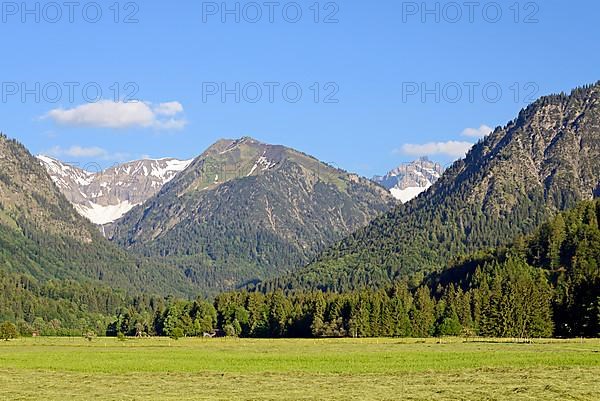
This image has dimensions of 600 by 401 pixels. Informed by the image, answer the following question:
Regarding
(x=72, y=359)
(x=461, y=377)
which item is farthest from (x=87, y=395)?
(x=72, y=359)

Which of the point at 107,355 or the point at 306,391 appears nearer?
the point at 306,391

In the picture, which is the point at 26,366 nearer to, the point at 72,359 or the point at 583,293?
the point at 72,359

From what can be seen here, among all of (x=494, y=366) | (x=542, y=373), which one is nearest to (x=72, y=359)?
(x=494, y=366)

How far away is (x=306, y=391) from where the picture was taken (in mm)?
66938

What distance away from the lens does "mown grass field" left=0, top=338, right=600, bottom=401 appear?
210 ft

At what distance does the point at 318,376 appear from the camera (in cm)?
8131

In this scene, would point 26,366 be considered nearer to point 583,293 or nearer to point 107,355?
point 107,355

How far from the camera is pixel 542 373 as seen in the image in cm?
7656

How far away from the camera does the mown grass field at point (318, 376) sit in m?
64.1

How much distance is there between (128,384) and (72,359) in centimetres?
4064

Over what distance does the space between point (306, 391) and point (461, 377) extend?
53.1ft

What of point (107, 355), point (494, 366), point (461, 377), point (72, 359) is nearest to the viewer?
point (461, 377)

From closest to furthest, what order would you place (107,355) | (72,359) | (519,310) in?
(72,359) → (107,355) → (519,310)

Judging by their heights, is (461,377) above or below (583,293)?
below
